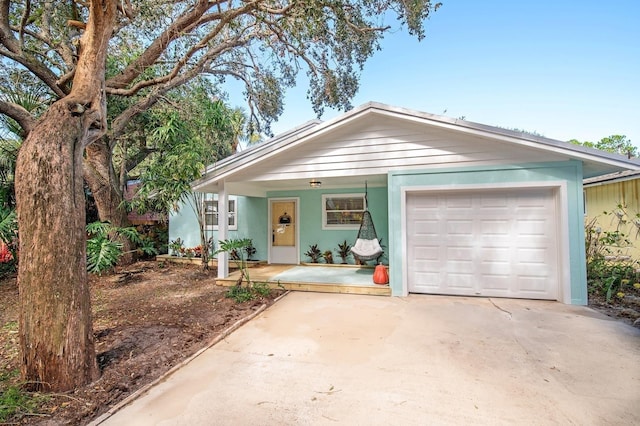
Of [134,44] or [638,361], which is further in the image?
[134,44]

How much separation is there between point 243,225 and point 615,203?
10.8 m

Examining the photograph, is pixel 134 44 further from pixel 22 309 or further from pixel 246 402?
pixel 246 402

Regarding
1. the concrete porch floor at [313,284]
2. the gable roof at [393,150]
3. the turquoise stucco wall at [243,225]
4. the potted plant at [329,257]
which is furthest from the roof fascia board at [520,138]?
the turquoise stucco wall at [243,225]

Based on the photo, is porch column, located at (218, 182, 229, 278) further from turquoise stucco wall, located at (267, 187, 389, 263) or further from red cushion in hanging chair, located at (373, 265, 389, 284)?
red cushion in hanging chair, located at (373, 265, 389, 284)

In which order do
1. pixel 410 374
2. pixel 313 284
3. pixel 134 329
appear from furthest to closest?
pixel 313 284 < pixel 134 329 < pixel 410 374

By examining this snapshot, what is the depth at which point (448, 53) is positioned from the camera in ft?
26.6

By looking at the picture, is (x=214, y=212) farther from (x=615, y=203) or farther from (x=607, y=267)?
(x=615, y=203)

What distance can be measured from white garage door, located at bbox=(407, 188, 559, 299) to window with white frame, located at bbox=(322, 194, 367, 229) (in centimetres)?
240

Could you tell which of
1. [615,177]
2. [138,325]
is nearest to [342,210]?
[138,325]

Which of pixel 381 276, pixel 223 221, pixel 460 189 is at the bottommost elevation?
pixel 381 276

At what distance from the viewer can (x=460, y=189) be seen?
5426mm

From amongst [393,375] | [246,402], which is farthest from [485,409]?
[246,402]

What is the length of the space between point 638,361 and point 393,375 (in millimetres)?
2578

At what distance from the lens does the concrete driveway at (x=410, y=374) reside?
7.39ft
